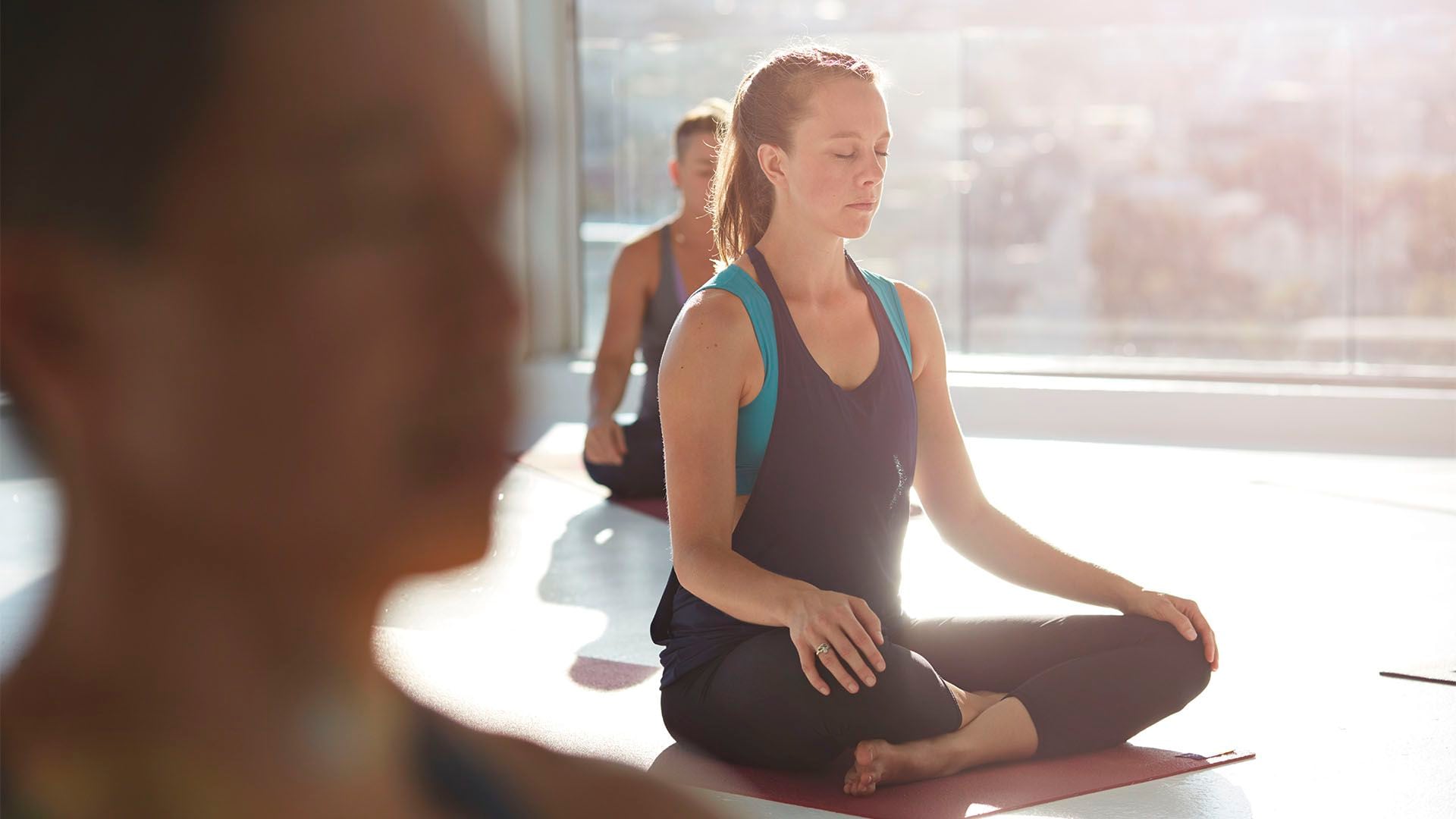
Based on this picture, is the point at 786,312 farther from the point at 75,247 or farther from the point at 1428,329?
the point at 1428,329

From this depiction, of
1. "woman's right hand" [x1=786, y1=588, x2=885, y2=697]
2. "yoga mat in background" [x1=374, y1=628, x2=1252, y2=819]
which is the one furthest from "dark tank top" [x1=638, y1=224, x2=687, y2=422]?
"woman's right hand" [x1=786, y1=588, x2=885, y2=697]

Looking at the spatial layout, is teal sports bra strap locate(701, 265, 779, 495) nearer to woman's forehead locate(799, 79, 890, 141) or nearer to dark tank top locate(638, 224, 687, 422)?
woman's forehead locate(799, 79, 890, 141)

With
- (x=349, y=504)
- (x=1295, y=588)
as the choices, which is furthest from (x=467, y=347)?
(x=1295, y=588)

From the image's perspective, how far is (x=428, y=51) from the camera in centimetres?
36

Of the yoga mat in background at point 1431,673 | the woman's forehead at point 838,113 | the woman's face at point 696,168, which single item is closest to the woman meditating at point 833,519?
the woman's forehead at point 838,113

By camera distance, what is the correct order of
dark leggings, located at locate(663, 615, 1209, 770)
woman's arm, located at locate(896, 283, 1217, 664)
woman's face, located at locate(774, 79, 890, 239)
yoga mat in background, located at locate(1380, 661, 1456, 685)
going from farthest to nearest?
yoga mat in background, located at locate(1380, 661, 1456, 685)
woman's arm, located at locate(896, 283, 1217, 664)
woman's face, located at locate(774, 79, 890, 239)
dark leggings, located at locate(663, 615, 1209, 770)

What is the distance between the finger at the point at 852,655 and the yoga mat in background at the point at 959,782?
33 cm

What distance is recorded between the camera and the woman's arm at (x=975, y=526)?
2.21 metres

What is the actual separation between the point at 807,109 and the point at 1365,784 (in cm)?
122

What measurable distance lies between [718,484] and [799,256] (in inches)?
15.7

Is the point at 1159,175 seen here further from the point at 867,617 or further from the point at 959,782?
the point at 867,617

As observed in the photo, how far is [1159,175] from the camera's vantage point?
6.91m

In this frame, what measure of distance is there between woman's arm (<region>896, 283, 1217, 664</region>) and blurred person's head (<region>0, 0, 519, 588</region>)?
1.93 metres

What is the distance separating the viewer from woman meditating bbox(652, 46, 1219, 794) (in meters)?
1.99
